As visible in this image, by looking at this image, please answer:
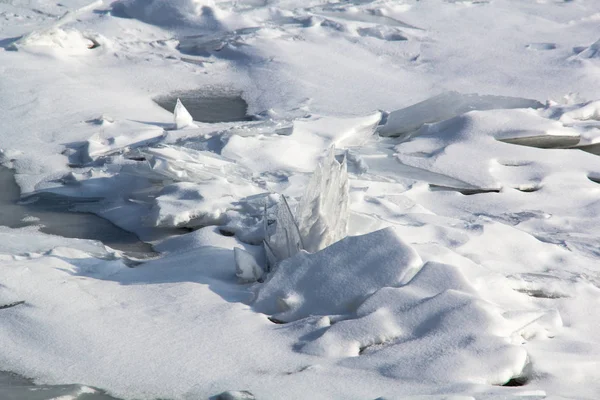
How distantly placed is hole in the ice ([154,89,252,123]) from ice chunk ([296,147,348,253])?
2.12 meters

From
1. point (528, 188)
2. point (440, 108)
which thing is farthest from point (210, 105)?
point (528, 188)

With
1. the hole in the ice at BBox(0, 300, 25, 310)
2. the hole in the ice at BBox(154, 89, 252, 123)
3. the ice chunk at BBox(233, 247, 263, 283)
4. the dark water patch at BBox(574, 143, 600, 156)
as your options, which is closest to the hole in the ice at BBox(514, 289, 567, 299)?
the ice chunk at BBox(233, 247, 263, 283)

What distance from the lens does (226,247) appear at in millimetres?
2951

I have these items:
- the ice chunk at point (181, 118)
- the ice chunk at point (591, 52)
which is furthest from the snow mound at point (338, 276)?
the ice chunk at point (591, 52)

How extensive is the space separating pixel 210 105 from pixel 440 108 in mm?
1488

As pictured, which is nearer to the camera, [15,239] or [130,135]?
[15,239]

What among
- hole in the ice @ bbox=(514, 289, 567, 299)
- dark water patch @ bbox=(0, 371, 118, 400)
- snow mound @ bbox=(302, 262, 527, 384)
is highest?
snow mound @ bbox=(302, 262, 527, 384)

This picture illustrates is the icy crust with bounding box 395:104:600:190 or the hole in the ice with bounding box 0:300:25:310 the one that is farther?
the icy crust with bounding box 395:104:600:190

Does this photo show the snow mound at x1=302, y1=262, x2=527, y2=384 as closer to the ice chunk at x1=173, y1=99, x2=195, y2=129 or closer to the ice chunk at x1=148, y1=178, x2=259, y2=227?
the ice chunk at x1=148, y1=178, x2=259, y2=227

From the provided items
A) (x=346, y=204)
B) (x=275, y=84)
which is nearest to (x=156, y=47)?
(x=275, y=84)

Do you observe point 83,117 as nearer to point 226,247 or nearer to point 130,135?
point 130,135

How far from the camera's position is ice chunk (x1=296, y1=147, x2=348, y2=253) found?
8.89ft

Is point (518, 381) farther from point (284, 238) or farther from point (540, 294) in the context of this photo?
point (284, 238)

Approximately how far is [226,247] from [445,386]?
1.18 m
